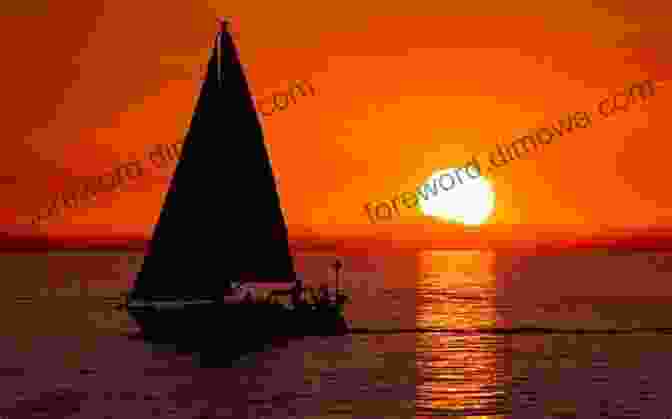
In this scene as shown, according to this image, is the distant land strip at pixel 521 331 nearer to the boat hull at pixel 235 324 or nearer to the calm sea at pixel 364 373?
the calm sea at pixel 364 373

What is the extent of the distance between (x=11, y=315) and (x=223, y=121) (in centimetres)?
4917

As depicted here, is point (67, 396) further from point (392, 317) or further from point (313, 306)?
point (392, 317)

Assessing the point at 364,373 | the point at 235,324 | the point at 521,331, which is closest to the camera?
the point at 364,373

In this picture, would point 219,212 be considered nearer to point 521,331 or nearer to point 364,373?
point 364,373

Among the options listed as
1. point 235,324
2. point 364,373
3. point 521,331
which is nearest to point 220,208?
point 235,324

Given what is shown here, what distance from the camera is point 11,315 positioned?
93.4 meters

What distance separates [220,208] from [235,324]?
7695mm

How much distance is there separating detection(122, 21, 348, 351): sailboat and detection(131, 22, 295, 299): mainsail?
5 centimetres

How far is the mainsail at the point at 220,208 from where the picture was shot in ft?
172

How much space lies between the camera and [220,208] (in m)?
54.1

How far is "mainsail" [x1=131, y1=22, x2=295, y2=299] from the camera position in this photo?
172 ft

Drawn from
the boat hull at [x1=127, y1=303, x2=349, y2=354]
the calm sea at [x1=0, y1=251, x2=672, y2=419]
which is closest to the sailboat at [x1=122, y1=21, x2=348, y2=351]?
the boat hull at [x1=127, y1=303, x2=349, y2=354]

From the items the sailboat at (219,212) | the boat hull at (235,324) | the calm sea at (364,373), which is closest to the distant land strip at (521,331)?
the calm sea at (364,373)

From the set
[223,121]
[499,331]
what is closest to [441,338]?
[499,331]
